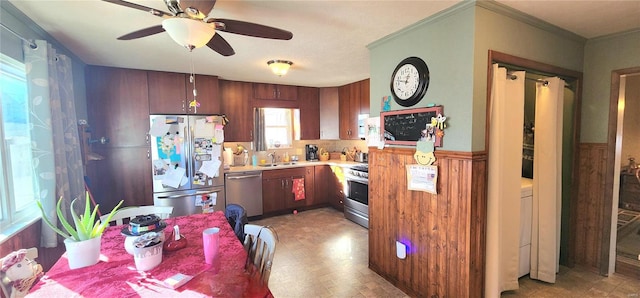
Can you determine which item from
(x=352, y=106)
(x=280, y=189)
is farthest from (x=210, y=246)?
(x=352, y=106)

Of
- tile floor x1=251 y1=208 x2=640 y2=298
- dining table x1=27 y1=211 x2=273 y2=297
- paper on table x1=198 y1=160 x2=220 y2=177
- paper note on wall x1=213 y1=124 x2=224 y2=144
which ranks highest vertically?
paper note on wall x1=213 y1=124 x2=224 y2=144

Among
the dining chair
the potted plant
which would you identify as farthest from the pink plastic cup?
the potted plant

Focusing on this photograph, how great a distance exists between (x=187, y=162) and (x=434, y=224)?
312cm

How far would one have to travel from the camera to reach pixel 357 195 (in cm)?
409

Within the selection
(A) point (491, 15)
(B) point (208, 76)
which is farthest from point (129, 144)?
(A) point (491, 15)

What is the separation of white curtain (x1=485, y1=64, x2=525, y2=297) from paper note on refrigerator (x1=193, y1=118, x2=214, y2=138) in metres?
3.31

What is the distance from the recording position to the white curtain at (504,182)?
1957mm

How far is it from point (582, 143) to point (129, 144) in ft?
16.8

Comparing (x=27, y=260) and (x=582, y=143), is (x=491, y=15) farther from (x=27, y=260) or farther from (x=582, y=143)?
(x=27, y=260)

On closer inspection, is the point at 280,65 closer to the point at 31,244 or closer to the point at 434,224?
the point at 434,224

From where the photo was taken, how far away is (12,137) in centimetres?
188

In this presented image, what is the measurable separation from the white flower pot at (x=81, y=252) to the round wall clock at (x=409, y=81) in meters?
2.25

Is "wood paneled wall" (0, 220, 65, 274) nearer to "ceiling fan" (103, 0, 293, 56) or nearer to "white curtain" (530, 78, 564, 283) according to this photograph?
"ceiling fan" (103, 0, 293, 56)

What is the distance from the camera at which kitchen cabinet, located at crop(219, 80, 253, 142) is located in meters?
4.34
